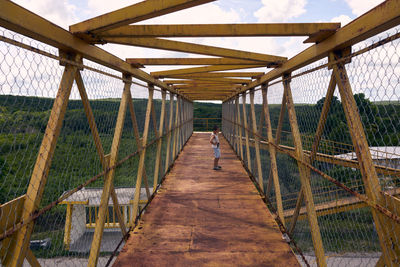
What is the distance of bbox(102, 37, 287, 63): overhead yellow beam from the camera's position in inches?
142

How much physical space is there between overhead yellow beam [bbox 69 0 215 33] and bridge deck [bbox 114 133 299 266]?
2.81 meters

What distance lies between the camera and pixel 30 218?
1847 millimetres

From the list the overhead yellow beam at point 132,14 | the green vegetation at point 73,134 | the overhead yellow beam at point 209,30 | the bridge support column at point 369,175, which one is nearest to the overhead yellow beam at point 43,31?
the overhead yellow beam at point 132,14

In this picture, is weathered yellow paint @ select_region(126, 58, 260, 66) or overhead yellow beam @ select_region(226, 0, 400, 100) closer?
overhead yellow beam @ select_region(226, 0, 400, 100)

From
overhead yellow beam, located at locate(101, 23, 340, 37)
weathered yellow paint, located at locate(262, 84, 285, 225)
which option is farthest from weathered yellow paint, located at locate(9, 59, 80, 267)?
weathered yellow paint, located at locate(262, 84, 285, 225)

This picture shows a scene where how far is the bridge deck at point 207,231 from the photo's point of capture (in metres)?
3.15

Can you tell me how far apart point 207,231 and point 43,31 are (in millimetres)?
3377

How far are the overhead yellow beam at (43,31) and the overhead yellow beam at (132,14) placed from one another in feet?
0.59

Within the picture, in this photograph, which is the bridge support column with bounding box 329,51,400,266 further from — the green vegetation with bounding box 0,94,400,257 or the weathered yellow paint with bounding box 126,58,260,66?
the weathered yellow paint with bounding box 126,58,260,66

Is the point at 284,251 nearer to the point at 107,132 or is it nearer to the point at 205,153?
the point at 107,132

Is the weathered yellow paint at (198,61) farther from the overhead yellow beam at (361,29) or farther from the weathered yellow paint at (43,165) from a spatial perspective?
the weathered yellow paint at (43,165)

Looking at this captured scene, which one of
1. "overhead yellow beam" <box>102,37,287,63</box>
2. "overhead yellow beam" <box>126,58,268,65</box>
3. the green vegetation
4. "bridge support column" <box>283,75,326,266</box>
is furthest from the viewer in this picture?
"overhead yellow beam" <box>126,58,268,65</box>

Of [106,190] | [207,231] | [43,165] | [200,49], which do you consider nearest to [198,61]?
[200,49]

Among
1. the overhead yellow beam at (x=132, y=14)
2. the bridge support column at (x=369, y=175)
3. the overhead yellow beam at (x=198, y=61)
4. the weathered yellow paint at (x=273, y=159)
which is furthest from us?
the overhead yellow beam at (x=198, y=61)
